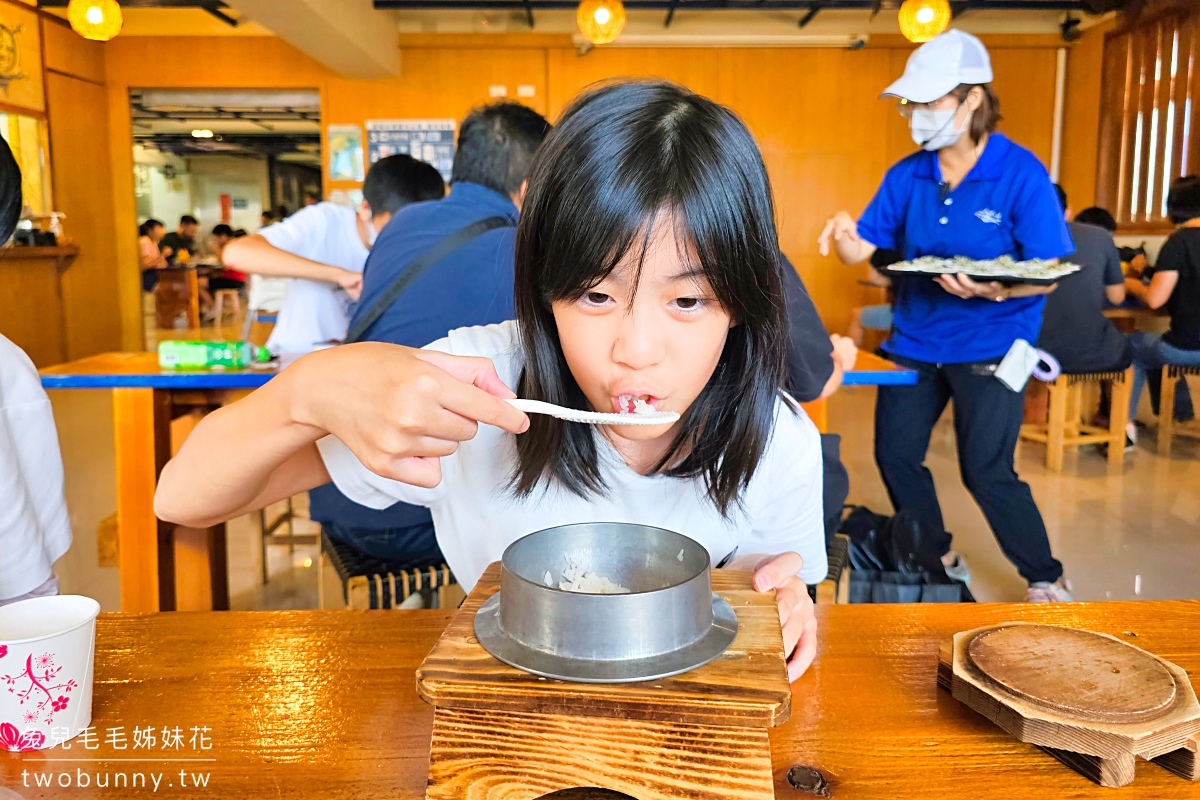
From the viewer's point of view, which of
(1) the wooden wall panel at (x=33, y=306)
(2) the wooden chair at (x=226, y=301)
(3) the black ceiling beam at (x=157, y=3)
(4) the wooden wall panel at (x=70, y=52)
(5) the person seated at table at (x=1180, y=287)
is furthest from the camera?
(2) the wooden chair at (x=226, y=301)

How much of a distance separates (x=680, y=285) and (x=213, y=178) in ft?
79.7

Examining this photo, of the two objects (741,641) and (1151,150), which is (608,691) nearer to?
(741,641)

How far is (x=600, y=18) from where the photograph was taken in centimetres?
542

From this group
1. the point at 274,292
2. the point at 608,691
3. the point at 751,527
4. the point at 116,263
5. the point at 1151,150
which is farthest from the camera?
the point at 116,263

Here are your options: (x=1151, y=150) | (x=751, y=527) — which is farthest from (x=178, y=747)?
(x=1151, y=150)

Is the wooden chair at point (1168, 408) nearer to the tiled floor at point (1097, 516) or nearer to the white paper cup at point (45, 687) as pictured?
the tiled floor at point (1097, 516)

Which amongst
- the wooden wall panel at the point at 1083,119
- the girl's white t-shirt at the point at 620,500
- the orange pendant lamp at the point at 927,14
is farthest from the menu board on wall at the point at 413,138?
the girl's white t-shirt at the point at 620,500

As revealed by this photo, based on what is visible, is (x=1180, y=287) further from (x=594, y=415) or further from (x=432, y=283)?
(x=594, y=415)

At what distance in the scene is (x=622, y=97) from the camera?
0.89 meters

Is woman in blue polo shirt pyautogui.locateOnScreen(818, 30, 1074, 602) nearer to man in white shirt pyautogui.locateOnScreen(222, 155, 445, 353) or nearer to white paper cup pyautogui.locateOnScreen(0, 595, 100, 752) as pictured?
man in white shirt pyautogui.locateOnScreen(222, 155, 445, 353)

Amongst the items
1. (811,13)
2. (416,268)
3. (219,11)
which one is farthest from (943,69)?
(219,11)

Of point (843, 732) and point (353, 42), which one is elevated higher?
point (353, 42)

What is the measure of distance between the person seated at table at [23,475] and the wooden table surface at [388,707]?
43 cm

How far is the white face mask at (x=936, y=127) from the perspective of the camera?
260 cm
